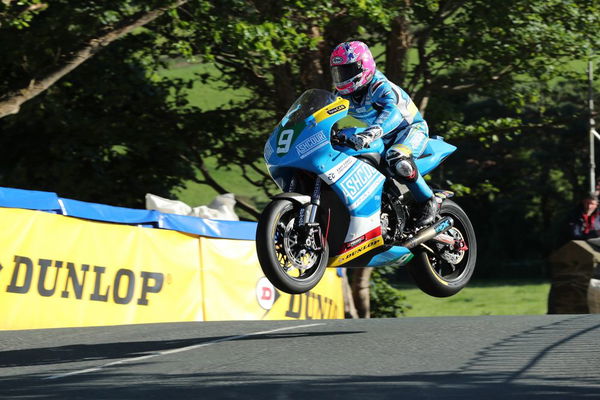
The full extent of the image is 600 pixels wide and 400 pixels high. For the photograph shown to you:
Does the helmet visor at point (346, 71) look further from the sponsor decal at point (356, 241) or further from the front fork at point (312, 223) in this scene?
the sponsor decal at point (356, 241)

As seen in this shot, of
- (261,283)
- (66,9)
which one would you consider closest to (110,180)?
(66,9)

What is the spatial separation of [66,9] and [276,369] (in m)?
12.6

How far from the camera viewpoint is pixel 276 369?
693 centimetres

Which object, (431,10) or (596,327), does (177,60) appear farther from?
(596,327)

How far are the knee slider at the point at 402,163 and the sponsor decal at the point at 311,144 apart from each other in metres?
0.87

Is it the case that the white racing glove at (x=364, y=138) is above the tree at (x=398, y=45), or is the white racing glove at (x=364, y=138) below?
below

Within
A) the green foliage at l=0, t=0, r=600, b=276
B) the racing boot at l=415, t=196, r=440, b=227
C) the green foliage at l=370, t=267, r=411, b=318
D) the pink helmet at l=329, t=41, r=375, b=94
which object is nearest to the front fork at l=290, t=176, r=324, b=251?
the pink helmet at l=329, t=41, r=375, b=94

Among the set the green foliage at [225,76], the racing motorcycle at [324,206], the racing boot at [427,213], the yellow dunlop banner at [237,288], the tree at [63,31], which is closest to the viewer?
the racing motorcycle at [324,206]

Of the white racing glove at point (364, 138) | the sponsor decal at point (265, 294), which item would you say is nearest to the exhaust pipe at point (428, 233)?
the white racing glove at point (364, 138)

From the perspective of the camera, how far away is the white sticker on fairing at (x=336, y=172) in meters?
8.30

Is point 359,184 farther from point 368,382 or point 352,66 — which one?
point 368,382

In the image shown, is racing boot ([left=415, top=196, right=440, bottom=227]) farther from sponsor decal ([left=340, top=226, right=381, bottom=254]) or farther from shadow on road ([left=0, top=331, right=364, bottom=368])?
shadow on road ([left=0, top=331, right=364, bottom=368])

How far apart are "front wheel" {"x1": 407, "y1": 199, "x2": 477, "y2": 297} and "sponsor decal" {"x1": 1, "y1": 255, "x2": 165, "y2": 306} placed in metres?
5.08

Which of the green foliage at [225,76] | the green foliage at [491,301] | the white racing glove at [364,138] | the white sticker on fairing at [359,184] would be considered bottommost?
the green foliage at [491,301]
